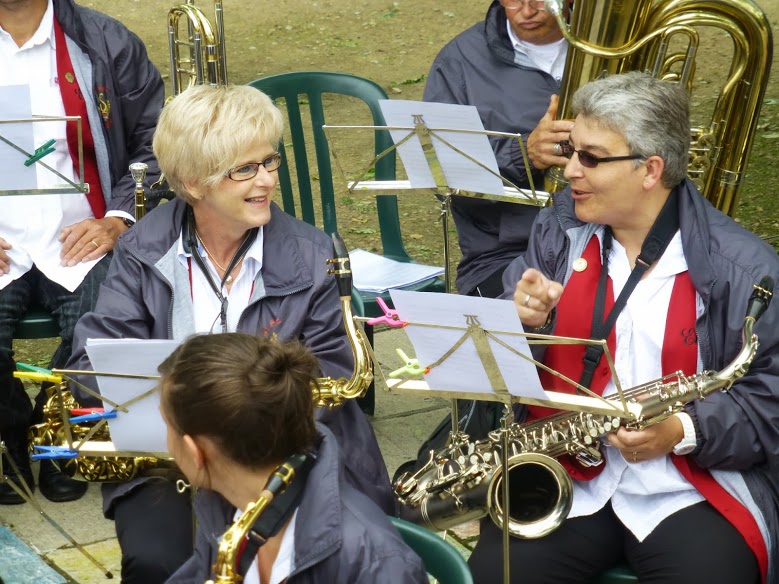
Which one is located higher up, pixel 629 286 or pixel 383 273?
pixel 629 286

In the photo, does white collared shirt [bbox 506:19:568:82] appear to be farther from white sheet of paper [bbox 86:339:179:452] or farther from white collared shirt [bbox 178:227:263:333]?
white sheet of paper [bbox 86:339:179:452]

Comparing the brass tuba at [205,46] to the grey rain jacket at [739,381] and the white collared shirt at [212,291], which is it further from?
the grey rain jacket at [739,381]

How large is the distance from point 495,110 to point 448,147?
Answer: 2.08 ft

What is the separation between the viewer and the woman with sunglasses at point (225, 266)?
3.23 m

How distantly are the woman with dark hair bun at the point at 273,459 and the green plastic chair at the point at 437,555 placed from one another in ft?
0.38

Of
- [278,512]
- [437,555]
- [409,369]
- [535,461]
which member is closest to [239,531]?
[278,512]

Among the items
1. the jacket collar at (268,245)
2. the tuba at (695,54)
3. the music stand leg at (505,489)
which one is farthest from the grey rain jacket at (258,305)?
the tuba at (695,54)

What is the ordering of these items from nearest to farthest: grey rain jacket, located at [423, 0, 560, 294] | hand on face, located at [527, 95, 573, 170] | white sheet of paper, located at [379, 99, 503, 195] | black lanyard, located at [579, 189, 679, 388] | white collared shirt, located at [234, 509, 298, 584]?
1. white collared shirt, located at [234, 509, 298, 584]
2. black lanyard, located at [579, 189, 679, 388]
3. white sheet of paper, located at [379, 99, 503, 195]
4. hand on face, located at [527, 95, 573, 170]
5. grey rain jacket, located at [423, 0, 560, 294]

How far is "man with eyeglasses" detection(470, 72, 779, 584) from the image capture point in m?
2.93

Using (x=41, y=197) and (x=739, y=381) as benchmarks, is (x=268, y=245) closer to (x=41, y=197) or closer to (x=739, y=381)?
(x=41, y=197)

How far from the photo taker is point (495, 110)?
423cm

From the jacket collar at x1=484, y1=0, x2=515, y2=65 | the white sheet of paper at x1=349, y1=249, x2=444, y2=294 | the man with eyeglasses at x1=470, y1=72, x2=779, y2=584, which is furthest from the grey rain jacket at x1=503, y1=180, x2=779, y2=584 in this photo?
the white sheet of paper at x1=349, y1=249, x2=444, y2=294

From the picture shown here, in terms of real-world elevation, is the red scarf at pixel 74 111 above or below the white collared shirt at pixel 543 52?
below

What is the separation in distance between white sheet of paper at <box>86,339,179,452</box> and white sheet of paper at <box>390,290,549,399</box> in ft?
1.98
